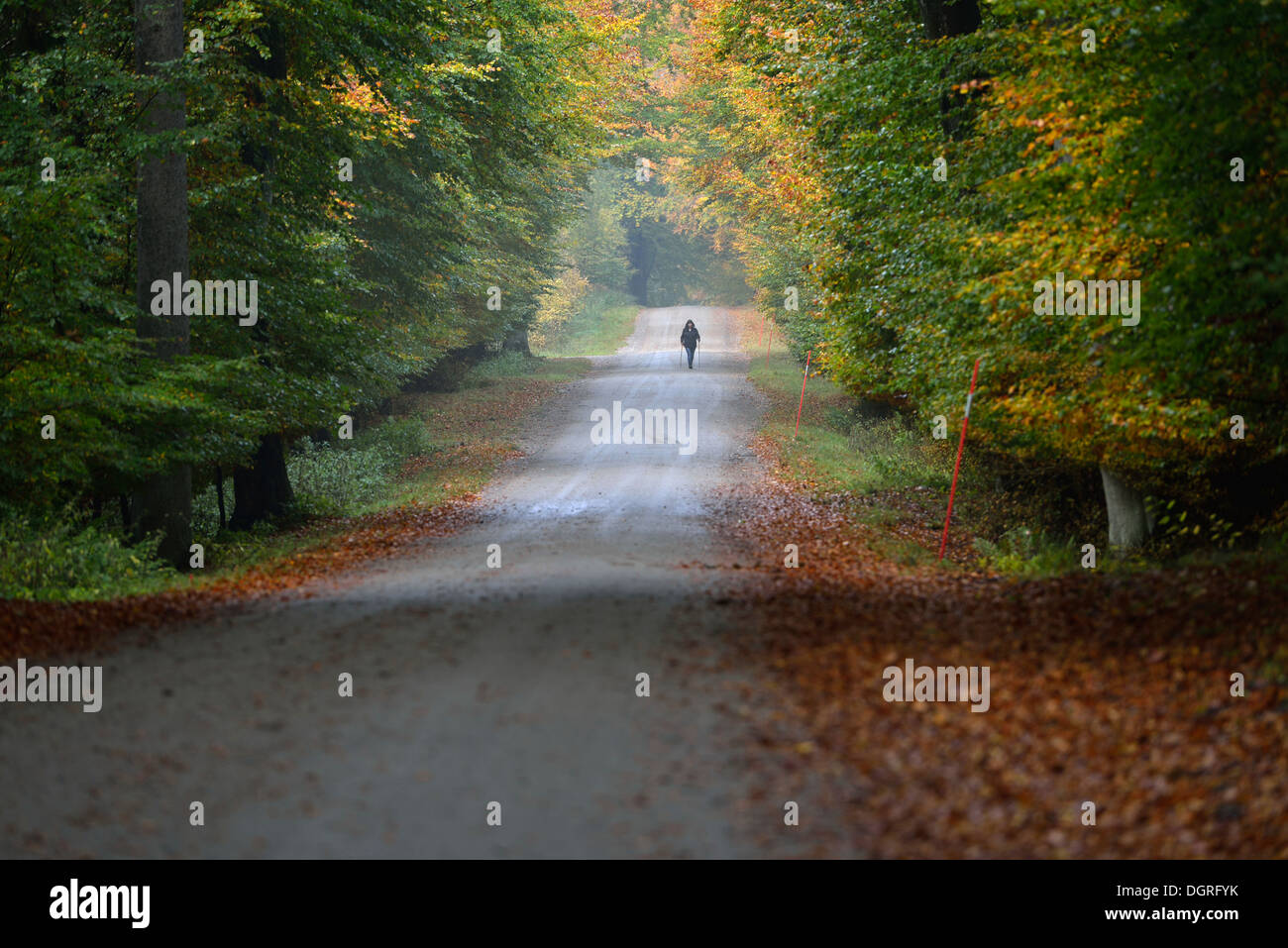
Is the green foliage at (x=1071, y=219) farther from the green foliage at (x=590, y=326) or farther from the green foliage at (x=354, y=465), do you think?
the green foliage at (x=590, y=326)

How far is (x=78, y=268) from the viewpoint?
13.6 metres

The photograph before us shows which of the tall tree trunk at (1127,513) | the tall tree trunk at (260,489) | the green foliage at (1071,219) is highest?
the green foliage at (1071,219)

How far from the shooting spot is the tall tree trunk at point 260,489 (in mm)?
19297

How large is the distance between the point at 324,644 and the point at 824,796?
4664 mm

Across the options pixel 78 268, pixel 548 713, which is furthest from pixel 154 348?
pixel 548 713

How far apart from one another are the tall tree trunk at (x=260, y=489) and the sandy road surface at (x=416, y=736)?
8270mm

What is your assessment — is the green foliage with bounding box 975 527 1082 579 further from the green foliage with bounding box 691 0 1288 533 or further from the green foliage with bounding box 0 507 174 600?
the green foliage with bounding box 0 507 174 600

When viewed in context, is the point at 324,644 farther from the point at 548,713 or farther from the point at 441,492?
the point at 441,492

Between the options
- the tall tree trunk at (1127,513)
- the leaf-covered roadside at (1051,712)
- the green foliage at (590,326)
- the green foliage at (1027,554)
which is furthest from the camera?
the green foliage at (590,326)

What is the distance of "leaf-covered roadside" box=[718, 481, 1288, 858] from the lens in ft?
18.9

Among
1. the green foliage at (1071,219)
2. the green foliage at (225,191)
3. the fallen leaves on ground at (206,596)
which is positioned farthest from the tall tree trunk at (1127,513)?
the green foliage at (225,191)

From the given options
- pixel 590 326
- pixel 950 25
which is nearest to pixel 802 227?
pixel 950 25

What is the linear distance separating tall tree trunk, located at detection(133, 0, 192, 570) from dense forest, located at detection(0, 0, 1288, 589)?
4 centimetres

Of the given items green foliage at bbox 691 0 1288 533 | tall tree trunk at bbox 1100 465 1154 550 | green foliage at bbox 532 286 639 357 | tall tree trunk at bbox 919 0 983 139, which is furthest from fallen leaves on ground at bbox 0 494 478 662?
green foliage at bbox 532 286 639 357
